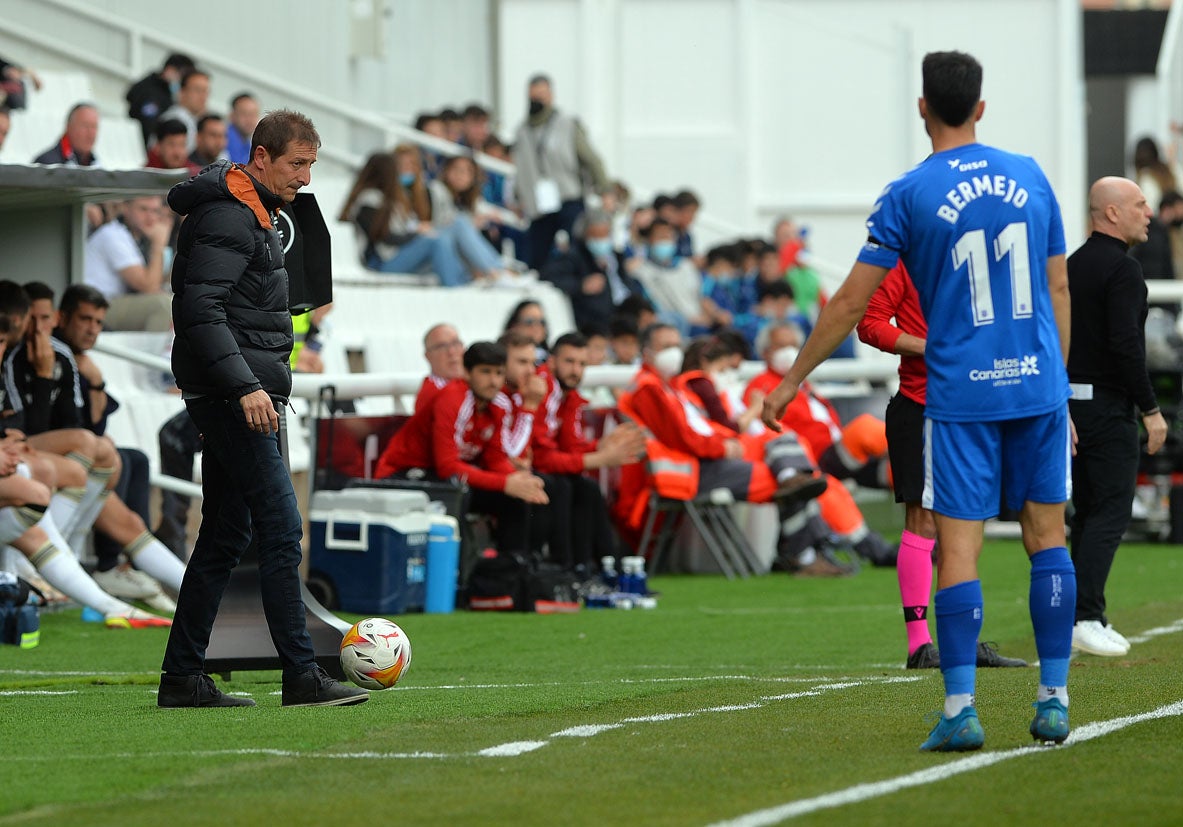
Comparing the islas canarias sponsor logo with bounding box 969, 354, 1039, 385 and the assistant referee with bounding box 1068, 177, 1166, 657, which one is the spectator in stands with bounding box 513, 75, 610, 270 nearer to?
the assistant referee with bounding box 1068, 177, 1166, 657

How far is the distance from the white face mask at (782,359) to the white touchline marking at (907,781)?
980 centimetres

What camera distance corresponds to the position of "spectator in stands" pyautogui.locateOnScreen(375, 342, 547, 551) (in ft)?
44.3

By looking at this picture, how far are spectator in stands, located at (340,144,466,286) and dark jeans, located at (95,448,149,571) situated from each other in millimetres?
6770

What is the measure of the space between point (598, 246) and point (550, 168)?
1119 millimetres

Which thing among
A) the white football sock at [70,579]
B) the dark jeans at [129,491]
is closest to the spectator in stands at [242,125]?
the dark jeans at [129,491]

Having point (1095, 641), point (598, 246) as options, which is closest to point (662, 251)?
point (598, 246)

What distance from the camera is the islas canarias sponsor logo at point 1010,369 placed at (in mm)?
6461

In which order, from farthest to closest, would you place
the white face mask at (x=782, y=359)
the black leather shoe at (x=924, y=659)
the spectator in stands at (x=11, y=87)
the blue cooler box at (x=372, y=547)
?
the white face mask at (x=782, y=359), the spectator in stands at (x=11, y=87), the blue cooler box at (x=372, y=547), the black leather shoe at (x=924, y=659)

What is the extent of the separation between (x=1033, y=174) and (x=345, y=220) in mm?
13582

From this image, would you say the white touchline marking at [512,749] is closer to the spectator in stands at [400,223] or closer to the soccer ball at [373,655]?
the soccer ball at [373,655]

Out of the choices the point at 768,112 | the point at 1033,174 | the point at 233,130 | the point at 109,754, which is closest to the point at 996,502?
the point at 1033,174

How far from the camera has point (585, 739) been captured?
6980 mm

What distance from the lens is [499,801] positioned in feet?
18.6

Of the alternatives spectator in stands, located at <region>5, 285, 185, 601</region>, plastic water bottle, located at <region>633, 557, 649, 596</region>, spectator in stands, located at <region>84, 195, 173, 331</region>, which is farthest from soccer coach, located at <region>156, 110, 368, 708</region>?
spectator in stands, located at <region>84, 195, 173, 331</region>
